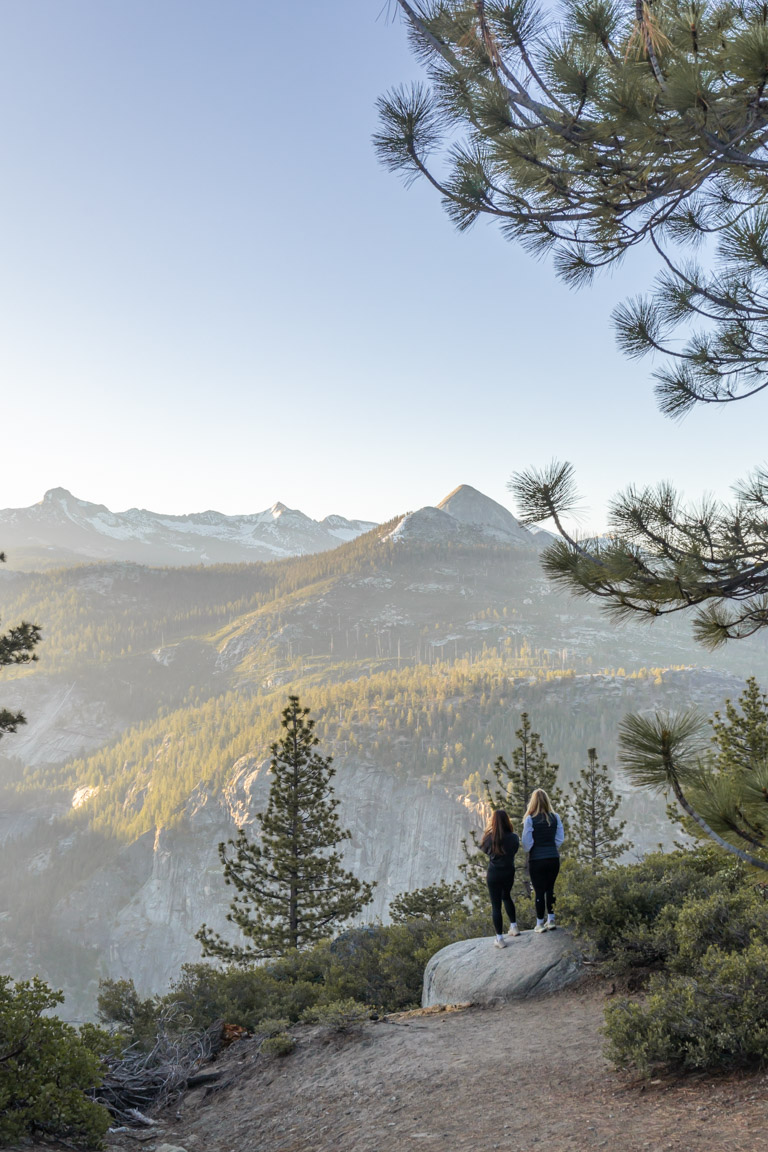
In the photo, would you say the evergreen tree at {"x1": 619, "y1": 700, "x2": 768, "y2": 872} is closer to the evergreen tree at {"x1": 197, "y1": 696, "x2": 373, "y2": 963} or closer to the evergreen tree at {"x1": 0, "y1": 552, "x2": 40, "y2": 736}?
the evergreen tree at {"x1": 0, "y1": 552, "x2": 40, "y2": 736}

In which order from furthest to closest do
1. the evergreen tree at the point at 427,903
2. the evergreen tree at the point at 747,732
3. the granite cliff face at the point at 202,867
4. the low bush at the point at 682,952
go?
the granite cliff face at the point at 202,867, the evergreen tree at the point at 427,903, the evergreen tree at the point at 747,732, the low bush at the point at 682,952

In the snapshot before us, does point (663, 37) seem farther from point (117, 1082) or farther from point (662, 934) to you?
point (117, 1082)

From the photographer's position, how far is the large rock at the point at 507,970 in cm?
881

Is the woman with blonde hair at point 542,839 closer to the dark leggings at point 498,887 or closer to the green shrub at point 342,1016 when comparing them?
the dark leggings at point 498,887

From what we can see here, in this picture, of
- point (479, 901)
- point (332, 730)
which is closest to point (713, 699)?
point (332, 730)

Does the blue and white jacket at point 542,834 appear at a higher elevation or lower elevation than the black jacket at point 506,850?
higher

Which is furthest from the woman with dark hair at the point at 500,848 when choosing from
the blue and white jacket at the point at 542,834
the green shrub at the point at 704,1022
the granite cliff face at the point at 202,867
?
the granite cliff face at the point at 202,867

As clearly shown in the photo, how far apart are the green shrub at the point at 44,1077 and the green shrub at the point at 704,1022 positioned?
13.2ft

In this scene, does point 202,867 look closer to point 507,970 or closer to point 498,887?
point 507,970

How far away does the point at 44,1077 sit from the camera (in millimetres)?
5023

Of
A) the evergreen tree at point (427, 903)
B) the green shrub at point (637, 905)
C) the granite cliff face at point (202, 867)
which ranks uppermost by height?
the green shrub at point (637, 905)

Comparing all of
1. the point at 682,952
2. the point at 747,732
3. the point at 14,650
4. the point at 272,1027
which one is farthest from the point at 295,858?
the point at 682,952

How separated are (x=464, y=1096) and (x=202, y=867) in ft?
539

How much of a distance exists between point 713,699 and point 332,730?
325 ft
